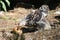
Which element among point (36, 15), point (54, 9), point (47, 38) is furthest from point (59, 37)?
point (54, 9)

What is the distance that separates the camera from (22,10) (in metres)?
10.9

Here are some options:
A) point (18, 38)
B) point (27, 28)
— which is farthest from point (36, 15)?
point (18, 38)

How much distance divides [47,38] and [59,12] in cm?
327

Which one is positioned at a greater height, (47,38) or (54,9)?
(54,9)

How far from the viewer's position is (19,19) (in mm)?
9516

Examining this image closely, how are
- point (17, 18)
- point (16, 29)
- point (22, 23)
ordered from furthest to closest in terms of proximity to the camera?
1. point (17, 18)
2. point (22, 23)
3. point (16, 29)

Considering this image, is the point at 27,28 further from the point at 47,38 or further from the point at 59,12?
A: the point at 59,12

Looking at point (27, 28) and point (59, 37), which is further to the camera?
point (27, 28)

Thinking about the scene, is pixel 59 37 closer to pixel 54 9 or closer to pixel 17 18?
pixel 17 18

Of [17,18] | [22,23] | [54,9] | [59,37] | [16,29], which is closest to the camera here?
[59,37]

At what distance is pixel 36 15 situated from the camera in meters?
7.99

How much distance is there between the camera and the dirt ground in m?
7.06

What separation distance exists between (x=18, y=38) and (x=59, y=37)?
6.59ft

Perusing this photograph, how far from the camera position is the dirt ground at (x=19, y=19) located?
7.06 metres
